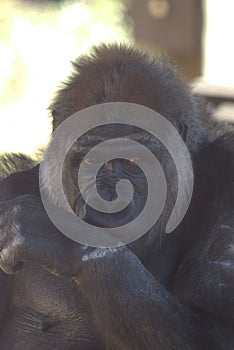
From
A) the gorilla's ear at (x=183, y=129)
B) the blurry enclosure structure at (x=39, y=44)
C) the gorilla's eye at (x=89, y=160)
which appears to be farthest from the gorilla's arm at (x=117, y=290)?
the blurry enclosure structure at (x=39, y=44)

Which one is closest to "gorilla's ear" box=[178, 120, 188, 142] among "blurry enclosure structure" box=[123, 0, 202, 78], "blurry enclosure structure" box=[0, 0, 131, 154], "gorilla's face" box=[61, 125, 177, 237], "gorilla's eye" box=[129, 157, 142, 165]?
"gorilla's face" box=[61, 125, 177, 237]

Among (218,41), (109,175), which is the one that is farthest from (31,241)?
(218,41)

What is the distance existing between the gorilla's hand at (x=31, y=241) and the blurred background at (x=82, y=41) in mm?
3147

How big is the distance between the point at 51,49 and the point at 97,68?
6.89m

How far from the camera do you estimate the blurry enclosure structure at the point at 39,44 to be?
10062mm

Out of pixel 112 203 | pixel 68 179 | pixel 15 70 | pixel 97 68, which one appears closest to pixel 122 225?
pixel 112 203

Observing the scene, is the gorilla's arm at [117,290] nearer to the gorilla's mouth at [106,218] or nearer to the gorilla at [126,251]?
the gorilla at [126,251]

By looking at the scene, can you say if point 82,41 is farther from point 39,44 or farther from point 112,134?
point 112,134

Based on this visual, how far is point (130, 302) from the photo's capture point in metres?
3.54

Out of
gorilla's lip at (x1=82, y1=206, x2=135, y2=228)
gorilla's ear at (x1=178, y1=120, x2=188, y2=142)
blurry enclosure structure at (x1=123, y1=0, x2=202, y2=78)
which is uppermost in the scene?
blurry enclosure structure at (x1=123, y1=0, x2=202, y2=78)

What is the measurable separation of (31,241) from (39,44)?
7580mm

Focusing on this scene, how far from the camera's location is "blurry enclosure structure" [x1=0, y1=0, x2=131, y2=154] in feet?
33.0

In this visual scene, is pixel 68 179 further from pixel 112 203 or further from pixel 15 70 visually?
pixel 15 70

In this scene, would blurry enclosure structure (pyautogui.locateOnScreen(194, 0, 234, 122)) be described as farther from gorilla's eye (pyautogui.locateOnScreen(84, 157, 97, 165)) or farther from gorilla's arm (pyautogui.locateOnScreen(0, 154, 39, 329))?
gorilla's eye (pyautogui.locateOnScreen(84, 157, 97, 165))
